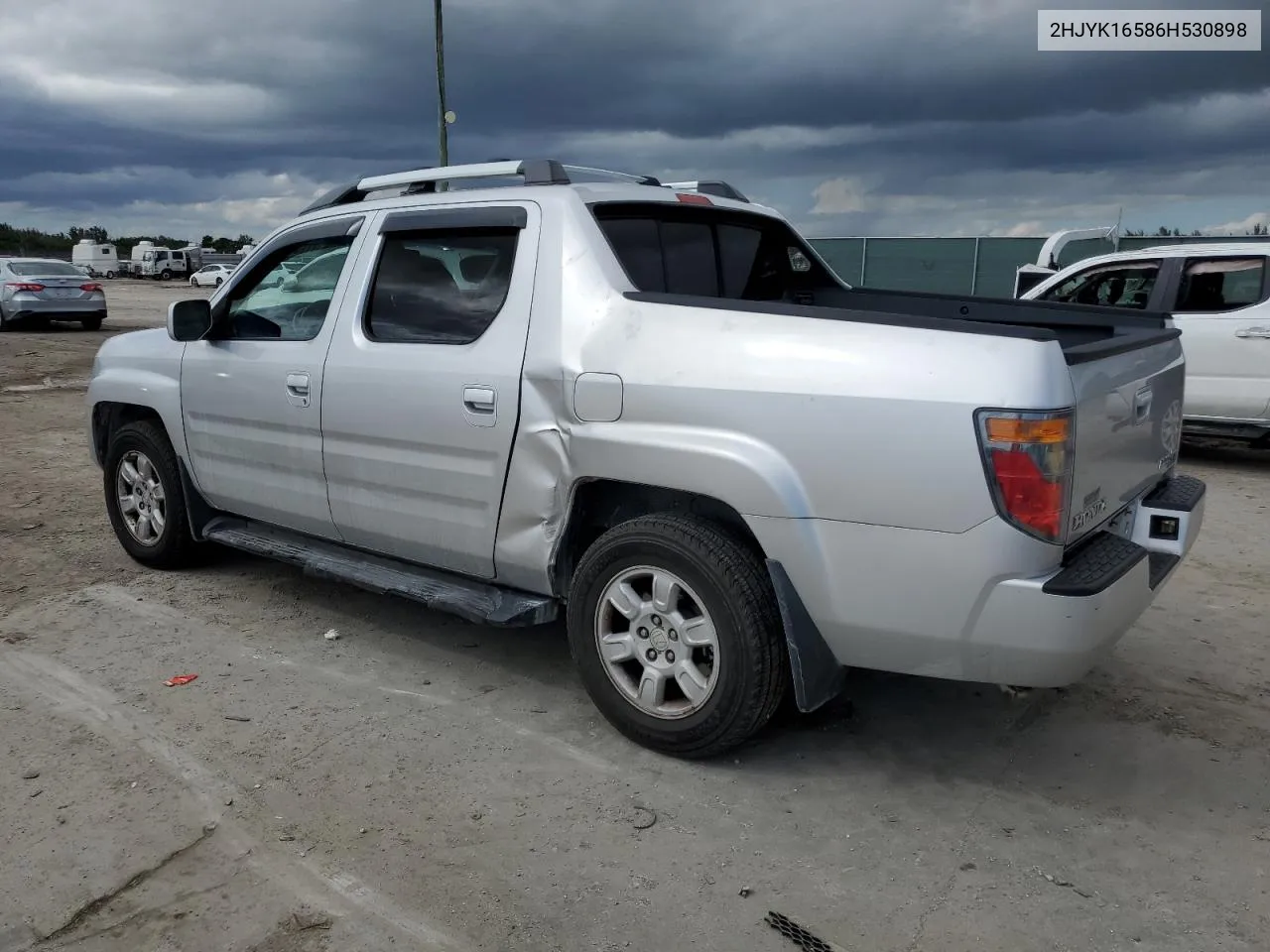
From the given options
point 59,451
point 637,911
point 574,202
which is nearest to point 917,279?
point 59,451

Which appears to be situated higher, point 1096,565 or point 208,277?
point 208,277

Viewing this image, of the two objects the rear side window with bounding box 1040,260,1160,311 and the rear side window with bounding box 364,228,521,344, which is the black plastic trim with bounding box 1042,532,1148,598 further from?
the rear side window with bounding box 1040,260,1160,311

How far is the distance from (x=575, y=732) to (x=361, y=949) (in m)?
1.27

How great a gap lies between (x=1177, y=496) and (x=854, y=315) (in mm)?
1550

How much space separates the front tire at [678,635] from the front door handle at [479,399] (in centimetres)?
65

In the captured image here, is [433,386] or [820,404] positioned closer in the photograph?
[820,404]

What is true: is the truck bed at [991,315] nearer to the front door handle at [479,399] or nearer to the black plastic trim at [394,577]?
the front door handle at [479,399]

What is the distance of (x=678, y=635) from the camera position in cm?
344

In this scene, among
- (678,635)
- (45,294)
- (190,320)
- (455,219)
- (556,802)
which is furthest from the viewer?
(45,294)

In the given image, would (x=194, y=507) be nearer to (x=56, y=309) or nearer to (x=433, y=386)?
(x=433, y=386)

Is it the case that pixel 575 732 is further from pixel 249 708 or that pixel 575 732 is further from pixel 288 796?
pixel 249 708

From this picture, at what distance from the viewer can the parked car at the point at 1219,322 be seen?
8438 mm

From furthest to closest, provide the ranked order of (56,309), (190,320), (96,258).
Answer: (96,258) → (56,309) → (190,320)

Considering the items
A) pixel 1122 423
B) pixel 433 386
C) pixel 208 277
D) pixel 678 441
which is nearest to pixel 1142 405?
pixel 1122 423
